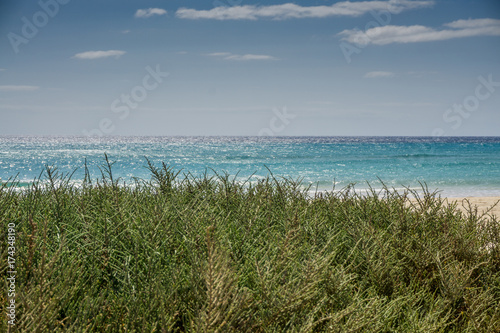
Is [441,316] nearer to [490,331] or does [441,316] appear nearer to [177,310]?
[490,331]

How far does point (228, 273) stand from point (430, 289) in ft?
5.88

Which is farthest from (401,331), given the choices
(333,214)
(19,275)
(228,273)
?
(19,275)

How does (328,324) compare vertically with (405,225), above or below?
below

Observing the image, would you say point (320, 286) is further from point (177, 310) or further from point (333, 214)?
point (333, 214)

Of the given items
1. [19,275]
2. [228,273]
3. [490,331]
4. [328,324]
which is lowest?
[490,331]

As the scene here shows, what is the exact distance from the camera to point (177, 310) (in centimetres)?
173

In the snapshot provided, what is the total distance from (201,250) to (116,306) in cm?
48

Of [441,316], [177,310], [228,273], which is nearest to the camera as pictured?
[228,273]

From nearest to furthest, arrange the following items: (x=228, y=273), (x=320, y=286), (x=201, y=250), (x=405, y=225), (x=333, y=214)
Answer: (x=228, y=273)
(x=201, y=250)
(x=320, y=286)
(x=405, y=225)
(x=333, y=214)

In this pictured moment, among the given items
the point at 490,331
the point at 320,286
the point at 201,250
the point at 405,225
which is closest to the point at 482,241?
the point at 405,225

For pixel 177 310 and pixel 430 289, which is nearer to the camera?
pixel 177 310

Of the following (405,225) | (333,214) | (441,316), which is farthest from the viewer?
(333,214)

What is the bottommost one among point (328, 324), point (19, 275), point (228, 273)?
A: point (328, 324)

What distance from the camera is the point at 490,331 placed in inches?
85.4
